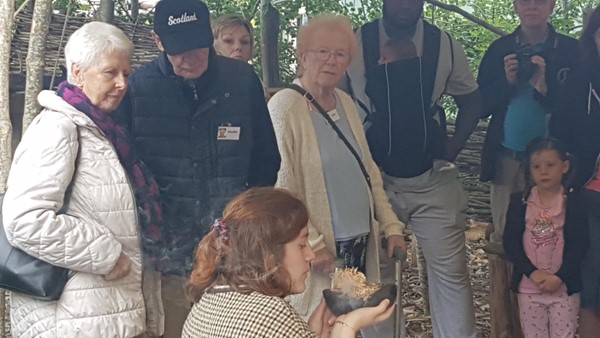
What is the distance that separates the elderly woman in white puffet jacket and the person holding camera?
180 cm

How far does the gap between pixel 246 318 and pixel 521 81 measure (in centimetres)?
221

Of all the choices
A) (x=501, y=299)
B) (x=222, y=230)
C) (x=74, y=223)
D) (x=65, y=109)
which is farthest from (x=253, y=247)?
(x=501, y=299)

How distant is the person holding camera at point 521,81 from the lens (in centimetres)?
364

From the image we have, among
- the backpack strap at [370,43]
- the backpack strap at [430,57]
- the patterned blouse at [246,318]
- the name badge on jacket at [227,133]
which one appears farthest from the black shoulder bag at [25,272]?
the backpack strap at [430,57]

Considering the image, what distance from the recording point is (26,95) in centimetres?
296

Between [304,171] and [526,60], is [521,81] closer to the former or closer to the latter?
[526,60]

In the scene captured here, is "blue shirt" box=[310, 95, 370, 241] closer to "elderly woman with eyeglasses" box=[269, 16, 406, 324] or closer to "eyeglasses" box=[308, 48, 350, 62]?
"elderly woman with eyeglasses" box=[269, 16, 406, 324]

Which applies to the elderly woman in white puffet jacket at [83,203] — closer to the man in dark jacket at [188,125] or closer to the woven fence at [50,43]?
the man in dark jacket at [188,125]

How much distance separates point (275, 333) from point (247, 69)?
1267mm

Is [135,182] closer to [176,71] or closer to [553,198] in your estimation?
[176,71]

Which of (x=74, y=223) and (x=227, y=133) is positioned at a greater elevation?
(x=227, y=133)

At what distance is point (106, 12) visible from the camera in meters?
3.45

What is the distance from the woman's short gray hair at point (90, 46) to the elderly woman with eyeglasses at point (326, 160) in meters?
0.71

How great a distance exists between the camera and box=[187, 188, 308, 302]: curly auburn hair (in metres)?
1.91
